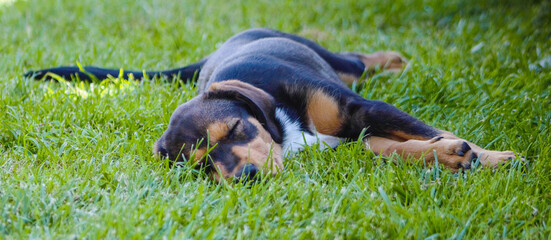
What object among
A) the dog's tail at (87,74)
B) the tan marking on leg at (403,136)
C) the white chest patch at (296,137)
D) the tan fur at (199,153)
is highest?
the tan marking on leg at (403,136)

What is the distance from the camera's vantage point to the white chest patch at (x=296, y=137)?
11.1 feet

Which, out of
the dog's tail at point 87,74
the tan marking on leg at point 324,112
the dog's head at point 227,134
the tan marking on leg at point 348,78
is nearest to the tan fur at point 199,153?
the dog's head at point 227,134

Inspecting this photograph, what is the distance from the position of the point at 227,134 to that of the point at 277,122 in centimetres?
52

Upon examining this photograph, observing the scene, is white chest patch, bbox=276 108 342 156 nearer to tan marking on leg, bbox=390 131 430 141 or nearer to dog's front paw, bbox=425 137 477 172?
tan marking on leg, bbox=390 131 430 141

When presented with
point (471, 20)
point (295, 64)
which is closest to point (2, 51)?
point (295, 64)

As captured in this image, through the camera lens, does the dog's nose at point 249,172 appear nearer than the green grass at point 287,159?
No

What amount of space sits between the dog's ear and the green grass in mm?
276

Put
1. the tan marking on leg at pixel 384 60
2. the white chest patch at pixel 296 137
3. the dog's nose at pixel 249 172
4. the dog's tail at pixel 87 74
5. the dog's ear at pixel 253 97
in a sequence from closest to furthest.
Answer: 1. the dog's nose at pixel 249 172
2. the dog's ear at pixel 253 97
3. the white chest patch at pixel 296 137
4. the dog's tail at pixel 87 74
5. the tan marking on leg at pixel 384 60

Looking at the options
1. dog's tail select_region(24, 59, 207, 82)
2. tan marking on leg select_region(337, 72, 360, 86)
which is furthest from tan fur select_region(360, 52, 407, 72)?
dog's tail select_region(24, 59, 207, 82)

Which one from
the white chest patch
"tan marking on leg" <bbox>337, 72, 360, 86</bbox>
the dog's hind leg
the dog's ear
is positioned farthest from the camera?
"tan marking on leg" <bbox>337, 72, 360, 86</bbox>

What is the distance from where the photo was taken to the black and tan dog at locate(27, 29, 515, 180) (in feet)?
9.42

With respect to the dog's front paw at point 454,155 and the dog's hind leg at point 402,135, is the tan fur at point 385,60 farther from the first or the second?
the dog's front paw at point 454,155

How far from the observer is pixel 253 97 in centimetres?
315

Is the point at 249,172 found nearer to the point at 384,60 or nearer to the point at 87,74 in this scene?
the point at 87,74
